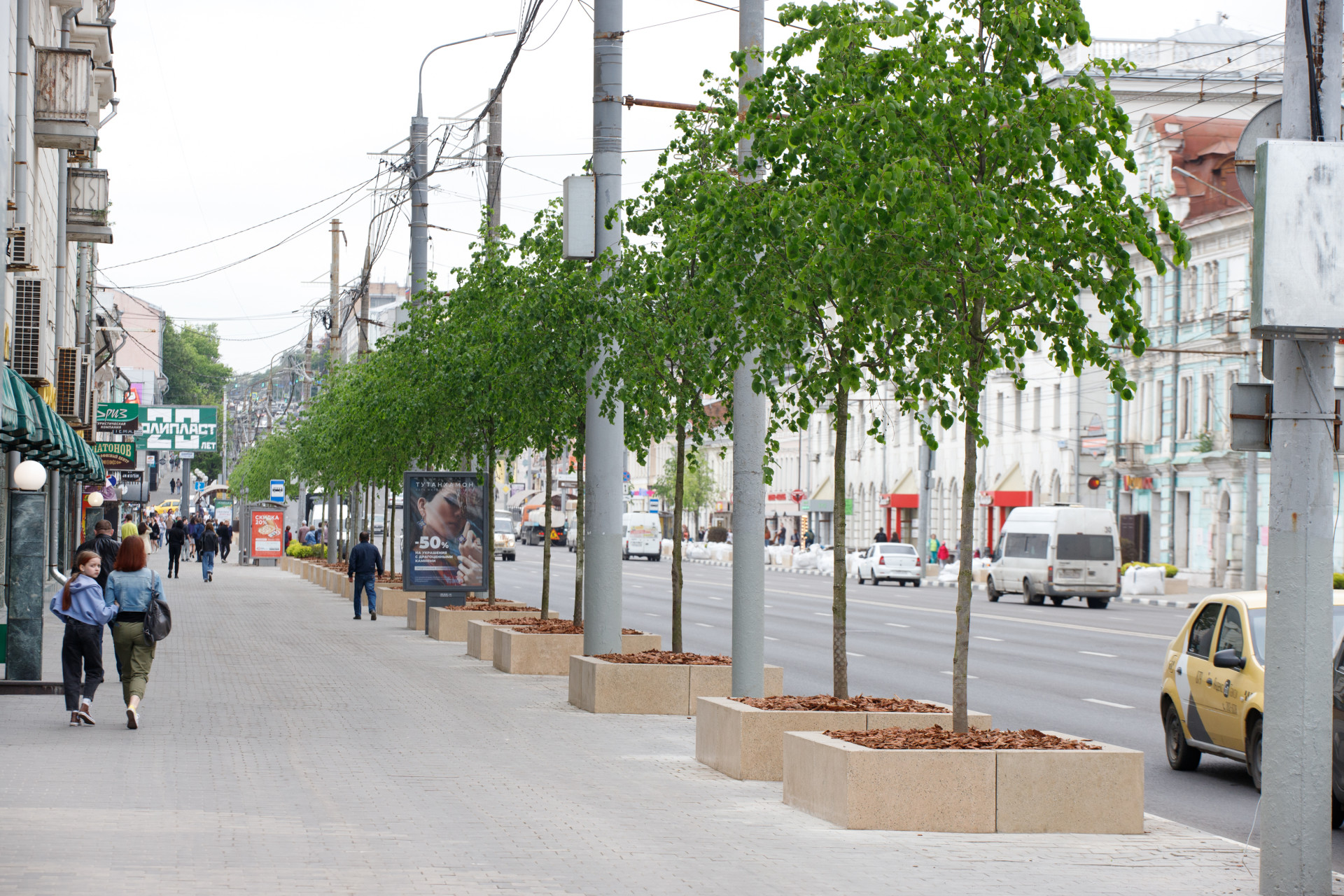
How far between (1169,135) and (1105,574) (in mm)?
22977

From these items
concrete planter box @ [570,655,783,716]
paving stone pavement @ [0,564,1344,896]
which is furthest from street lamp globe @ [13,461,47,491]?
concrete planter box @ [570,655,783,716]

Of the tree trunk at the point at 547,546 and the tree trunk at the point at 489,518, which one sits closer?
the tree trunk at the point at 547,546

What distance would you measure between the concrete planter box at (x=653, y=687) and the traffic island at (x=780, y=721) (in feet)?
12.2

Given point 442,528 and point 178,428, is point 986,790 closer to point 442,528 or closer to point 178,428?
point 442,528

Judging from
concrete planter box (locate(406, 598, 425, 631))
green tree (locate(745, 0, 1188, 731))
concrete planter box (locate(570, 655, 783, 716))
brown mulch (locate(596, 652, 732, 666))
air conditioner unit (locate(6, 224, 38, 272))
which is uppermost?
air conditioner unit (locate(6, 224, 38, 272))

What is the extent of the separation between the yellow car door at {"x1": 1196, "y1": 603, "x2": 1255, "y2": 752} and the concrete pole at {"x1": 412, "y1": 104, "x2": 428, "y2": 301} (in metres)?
21.3

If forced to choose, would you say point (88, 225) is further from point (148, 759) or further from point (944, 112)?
point (944, 112)

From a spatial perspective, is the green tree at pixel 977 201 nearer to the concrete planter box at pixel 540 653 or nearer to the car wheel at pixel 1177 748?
the car wheel at pixel 1177 748

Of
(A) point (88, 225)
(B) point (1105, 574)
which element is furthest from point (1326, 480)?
(B) point (1105, 574)

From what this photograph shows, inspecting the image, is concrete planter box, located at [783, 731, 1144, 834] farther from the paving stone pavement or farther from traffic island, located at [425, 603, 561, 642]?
traffic island, located at [425, 603, 561, 642]

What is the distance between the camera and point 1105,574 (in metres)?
46.0

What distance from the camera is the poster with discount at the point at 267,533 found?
69.8m

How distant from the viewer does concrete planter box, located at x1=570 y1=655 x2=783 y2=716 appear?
54.9 feet

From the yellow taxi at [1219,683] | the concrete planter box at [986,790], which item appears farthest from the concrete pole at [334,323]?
the concrete planter box at [986,790]
